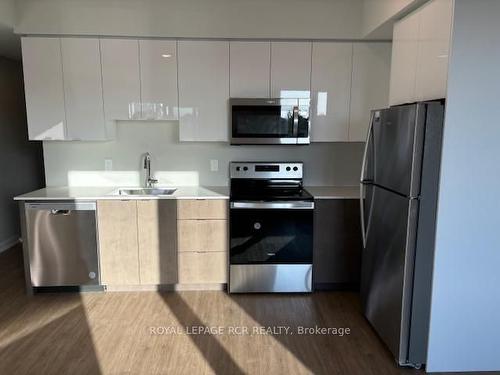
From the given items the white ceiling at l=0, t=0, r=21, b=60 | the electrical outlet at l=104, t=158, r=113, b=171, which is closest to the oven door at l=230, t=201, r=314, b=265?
the electrical outlet at l=104, t=158, r=113, b=171

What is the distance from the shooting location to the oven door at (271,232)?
10.3ft

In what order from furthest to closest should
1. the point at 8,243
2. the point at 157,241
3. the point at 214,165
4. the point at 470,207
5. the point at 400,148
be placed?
the point at 8,243 → the point at 214,165 → the point at 157,241 → the point at 400,148 → the point at 470,207

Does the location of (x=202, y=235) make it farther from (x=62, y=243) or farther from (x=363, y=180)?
(x=363, y=180)

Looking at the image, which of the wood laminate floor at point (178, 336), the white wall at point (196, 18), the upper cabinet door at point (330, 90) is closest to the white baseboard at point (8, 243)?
the wood laminate floor at point (178, 336)

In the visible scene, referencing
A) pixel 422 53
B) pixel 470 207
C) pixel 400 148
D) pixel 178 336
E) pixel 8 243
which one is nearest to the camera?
pixel 470 207

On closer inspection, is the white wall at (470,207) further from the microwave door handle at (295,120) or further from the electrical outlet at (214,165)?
the electrical outlet at (214,165)

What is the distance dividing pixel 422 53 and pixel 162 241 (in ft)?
7.94

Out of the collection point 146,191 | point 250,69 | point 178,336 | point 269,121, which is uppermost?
point 250,69

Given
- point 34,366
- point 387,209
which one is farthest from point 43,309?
point 387,209

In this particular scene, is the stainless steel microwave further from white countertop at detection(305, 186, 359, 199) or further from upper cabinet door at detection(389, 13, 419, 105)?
upper cabinet door at detection(389, 13, 419, 105)

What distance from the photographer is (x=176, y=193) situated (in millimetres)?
3316

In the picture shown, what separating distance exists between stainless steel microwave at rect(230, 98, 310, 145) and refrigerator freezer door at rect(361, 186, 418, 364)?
3.43ft

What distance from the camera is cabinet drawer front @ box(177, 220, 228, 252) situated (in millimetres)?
3205

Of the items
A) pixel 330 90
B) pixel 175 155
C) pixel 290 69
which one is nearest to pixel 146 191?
pixel 175 155
